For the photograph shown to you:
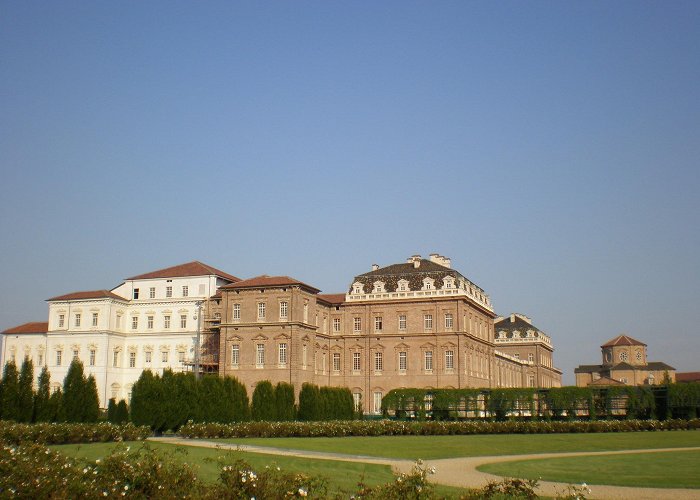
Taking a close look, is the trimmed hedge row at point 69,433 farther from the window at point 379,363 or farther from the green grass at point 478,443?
the window at point 379,363

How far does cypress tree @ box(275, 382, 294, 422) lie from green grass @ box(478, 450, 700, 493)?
2714cm

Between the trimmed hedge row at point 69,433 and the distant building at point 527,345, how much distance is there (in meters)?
72.7

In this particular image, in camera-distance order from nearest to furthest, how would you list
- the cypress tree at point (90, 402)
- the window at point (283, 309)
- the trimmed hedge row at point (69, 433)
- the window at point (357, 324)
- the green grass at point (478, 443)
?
the green grass at point (478, 443)
the trimmed hedge row at point (69, 433)
the cypress tree at point (90, 402)
the window at point (283, 309)
the window at point (357, 324)

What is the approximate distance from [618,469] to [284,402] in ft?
102

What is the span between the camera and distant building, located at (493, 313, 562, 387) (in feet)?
334

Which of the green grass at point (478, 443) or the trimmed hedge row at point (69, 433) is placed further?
the trimmed hedge row at point (69, 433)

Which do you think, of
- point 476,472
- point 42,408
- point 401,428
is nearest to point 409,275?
point 401,428

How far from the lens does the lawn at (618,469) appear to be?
19.5 metres

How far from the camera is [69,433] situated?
106ft

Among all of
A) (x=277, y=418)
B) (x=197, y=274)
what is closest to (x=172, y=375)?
(x=277, y=418)

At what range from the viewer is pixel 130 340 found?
2707 inches

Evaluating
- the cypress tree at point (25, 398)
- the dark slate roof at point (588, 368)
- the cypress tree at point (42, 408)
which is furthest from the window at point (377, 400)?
the dark slate roof at point (588, 368)

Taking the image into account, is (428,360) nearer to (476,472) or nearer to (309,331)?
(309,331)

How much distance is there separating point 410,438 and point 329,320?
32500mm
